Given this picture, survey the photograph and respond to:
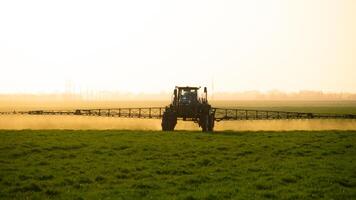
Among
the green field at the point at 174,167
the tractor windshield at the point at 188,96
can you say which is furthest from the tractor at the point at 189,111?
the green field at the point at 174,167

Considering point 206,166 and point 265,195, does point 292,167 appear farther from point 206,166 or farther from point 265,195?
point 265,195

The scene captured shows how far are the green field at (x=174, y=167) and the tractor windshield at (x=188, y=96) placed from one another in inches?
394

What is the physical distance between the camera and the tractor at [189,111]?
34625 millimetres

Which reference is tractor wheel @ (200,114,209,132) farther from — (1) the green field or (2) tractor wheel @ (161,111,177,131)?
(1) the green field

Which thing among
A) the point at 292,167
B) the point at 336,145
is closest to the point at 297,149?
the point at 336,145

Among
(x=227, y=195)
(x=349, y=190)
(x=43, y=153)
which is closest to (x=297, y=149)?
(x=349, y=190)

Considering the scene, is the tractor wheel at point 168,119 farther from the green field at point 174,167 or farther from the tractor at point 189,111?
the green field at point 174,167

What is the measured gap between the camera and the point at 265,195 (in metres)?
13.5

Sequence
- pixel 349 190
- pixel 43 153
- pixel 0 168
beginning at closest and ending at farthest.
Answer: pixel 349 190 < pixel 0 168 < pixel 43 153

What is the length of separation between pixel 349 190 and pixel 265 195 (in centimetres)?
273

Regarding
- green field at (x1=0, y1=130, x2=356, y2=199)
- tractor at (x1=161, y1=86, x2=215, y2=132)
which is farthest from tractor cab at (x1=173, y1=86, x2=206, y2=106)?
green field at (x1=0, y1=130, x2=356, y2=199)

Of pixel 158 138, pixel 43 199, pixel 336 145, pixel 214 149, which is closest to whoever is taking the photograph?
pixel 43 199

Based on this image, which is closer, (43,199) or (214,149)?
(43,199)

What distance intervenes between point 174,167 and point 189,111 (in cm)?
1777
